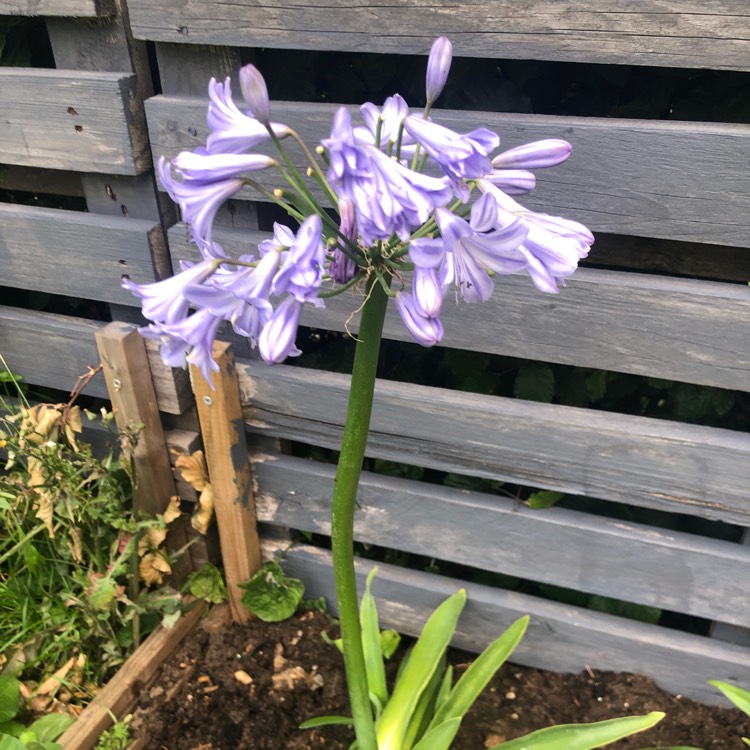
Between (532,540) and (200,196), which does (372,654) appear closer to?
(532,540)

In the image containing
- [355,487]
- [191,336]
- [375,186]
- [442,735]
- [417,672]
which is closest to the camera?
[375,186]

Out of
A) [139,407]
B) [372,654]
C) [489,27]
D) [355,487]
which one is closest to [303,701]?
[372,654]

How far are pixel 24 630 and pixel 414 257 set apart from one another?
179 centimetres

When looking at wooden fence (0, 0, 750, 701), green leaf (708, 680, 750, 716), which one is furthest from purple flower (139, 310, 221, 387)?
green leaf (708, 680, 750, 716)

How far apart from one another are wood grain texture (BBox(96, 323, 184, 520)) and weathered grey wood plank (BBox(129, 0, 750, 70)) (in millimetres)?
776

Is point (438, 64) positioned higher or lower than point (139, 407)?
higher

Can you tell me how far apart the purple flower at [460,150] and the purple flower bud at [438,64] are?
0.12 meters

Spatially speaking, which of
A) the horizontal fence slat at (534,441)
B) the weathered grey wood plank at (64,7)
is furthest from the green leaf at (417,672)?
the weathered grey wood plank at (64,7)

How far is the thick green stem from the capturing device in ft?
3.48

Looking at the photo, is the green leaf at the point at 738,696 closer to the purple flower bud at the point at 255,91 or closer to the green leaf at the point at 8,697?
the purple flower bud at the point at 255,91

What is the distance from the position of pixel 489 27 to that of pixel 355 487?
0.95 meters

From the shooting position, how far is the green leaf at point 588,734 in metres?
1.58

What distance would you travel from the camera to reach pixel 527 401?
6.04 feet

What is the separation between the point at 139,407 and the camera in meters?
1.97
